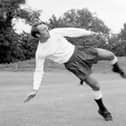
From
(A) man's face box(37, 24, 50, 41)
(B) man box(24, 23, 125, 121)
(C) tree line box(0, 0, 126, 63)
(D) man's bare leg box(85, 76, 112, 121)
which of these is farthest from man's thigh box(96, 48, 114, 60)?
(C) tree line box(0, 0, 126, 63)

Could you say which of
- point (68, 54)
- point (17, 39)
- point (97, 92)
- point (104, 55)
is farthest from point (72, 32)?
point (17, 39)

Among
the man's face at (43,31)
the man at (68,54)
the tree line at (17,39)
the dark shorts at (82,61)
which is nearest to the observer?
the man's face at (43,31)

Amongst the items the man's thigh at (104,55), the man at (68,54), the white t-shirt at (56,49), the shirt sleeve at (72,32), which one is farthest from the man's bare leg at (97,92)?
the shirt sleeve at (72,32)

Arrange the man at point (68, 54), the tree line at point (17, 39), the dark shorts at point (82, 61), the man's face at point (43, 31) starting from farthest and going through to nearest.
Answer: the tree line at point (17, 39), the dark shorts at point (82, 61), the man at point (68, 54), the man's face at point (43, 31)

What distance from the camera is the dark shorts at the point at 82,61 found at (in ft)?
23.0

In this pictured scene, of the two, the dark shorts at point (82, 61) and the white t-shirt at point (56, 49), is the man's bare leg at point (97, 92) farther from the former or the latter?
the white t-shirt at point (56, 49)

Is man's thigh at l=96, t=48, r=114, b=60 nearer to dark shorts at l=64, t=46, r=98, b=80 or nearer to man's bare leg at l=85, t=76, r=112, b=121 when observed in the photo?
dark shorts at l=64, t=46, r=98, b=80

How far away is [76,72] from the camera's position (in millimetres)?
7012

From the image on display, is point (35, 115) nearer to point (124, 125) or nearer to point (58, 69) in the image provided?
point (124, 125)

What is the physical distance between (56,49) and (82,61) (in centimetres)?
54

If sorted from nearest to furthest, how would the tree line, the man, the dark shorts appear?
the man, the dark shorts, the tree line

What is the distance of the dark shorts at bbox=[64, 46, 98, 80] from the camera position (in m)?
7.00

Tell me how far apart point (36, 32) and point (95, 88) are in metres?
1.46

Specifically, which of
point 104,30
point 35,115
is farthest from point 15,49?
point 35,115
